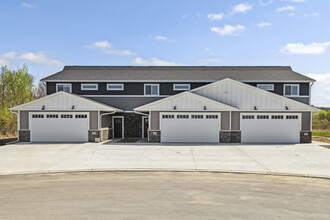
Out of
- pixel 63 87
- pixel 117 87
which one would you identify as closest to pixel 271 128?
pixel 117 87

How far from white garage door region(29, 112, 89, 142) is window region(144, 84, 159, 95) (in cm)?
632

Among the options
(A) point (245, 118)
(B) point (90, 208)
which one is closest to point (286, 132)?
(A) point (245, 118)

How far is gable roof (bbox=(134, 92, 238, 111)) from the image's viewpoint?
59.3 feet

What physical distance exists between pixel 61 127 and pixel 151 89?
8570 mm

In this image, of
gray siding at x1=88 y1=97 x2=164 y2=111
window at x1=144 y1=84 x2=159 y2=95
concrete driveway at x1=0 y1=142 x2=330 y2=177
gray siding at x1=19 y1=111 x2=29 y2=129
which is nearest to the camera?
concrete driveway at x1=0 y1=142 x2=330 y2=177

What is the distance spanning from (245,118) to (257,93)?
7.16 feet

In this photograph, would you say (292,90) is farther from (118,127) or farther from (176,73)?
(118,127)

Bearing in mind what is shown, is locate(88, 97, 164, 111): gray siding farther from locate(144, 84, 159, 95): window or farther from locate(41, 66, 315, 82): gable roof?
locate(41, 66, 315, 82): gable roof

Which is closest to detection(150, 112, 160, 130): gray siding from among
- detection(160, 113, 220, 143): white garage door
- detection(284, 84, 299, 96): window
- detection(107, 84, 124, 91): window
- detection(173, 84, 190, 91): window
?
detection(160, 113, 220, 143): white garage door

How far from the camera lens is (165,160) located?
12023 mm

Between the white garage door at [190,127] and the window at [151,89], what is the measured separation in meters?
4.61

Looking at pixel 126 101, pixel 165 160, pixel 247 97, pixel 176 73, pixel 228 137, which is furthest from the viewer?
pixel 176 73

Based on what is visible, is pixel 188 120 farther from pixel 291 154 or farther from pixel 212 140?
pixel 291 154

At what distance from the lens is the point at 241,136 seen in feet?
60.5
